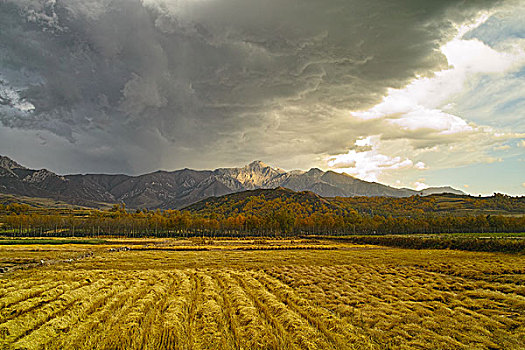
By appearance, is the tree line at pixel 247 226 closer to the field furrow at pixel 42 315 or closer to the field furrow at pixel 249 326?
the field furrow at pixel 249 326

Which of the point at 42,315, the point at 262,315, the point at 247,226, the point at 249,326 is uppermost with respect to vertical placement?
the point at 42,315

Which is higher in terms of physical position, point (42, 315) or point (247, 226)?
point (42, 315)

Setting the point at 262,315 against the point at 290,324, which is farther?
the point at 262,315

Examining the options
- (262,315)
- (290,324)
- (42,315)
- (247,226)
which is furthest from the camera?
(247,226)

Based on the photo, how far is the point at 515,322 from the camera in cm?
1585

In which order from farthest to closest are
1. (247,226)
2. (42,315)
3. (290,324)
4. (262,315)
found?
(247,226) → (262,315) → (42,315) → (290,324)

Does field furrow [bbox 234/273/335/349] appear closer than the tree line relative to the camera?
Yes

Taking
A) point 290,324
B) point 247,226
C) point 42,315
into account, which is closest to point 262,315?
point 290,324

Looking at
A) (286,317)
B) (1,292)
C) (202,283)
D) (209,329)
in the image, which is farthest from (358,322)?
(1,292)

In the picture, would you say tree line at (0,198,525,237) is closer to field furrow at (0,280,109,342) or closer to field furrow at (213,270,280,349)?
field furrow at (213,270,280,349)

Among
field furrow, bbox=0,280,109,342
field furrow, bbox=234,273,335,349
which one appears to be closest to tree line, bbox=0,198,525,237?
field furrow, bbox=234,273,335,349

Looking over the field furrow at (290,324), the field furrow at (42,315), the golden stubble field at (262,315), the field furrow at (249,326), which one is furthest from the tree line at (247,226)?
the field furrow at (42,315)

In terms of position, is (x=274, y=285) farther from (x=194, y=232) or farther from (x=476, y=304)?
(x=194, y=232)

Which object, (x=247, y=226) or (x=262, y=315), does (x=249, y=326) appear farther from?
(x=247, y=226)
